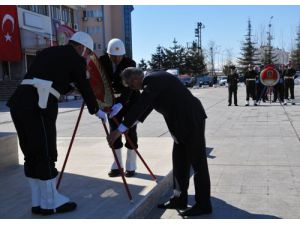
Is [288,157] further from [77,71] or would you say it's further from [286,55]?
[286,55]

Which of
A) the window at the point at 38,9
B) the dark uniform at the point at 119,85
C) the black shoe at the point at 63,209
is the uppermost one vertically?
the window at the point at 38,9

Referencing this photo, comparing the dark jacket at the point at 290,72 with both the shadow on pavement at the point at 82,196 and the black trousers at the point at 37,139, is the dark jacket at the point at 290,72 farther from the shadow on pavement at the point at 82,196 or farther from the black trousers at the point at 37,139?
the black trousers at the point at 37,139

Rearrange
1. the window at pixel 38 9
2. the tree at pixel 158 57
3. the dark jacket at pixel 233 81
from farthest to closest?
the tree at pixel 158 57, the window at pixel 38 9, the dark jacket at pixel 233 81

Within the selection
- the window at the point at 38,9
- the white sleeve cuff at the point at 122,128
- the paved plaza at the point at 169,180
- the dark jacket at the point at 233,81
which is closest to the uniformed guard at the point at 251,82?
the dark jacket at the point at 233,81

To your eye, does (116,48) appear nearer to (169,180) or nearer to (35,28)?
(169,180)

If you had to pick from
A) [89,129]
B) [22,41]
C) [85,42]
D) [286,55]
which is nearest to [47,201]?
[85,42]

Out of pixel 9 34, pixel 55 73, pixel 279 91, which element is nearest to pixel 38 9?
pixel 9 34

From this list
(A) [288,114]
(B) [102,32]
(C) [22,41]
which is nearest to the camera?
(A) [288,114]

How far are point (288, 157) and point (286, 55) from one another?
90722 millimetres

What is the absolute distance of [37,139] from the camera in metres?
4.27

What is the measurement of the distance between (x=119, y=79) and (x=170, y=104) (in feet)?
4.57

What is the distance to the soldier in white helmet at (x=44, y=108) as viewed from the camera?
4.28 metres

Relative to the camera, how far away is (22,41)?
36750 millimetres

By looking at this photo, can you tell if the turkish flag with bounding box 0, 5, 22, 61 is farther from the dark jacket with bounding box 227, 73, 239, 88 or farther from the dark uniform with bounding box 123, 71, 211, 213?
the dark uniform with bounding box 123, 71, 211, 213
